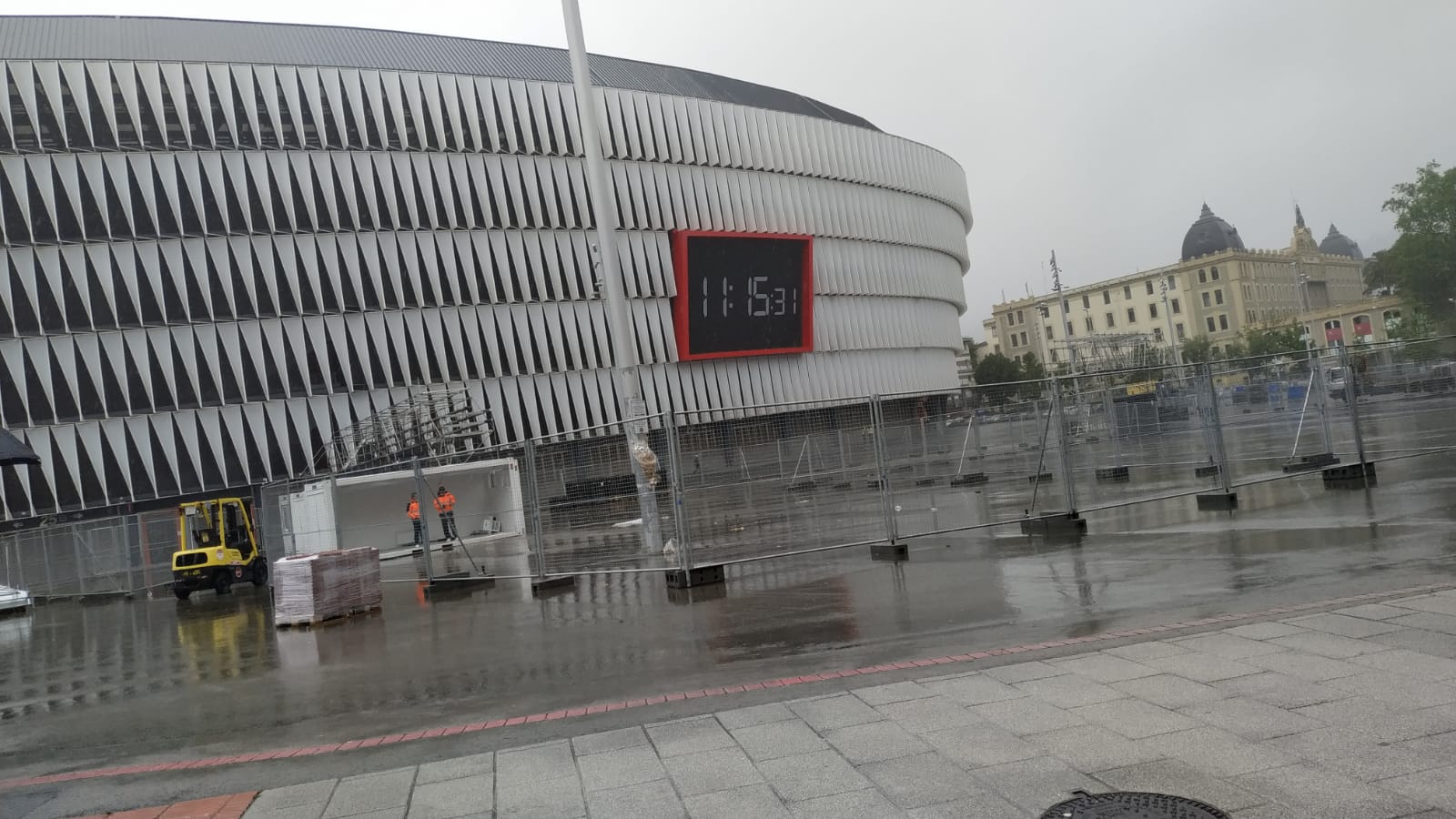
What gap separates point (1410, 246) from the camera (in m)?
78.2

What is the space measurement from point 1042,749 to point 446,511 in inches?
564

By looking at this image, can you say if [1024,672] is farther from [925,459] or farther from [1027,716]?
[925,459]

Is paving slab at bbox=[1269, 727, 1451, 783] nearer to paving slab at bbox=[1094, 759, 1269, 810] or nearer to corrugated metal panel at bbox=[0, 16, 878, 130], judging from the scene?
paving slab at bbox=[1094, 759, 1269, 810]

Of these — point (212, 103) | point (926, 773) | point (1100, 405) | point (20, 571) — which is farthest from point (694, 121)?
point (926, 773)

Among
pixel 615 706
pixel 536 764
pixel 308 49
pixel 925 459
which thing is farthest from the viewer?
pixel 308 49

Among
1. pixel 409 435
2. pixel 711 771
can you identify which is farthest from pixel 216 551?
pixel 711 771

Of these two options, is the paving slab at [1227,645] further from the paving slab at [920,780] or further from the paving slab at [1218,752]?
the paving slab at [920,780]

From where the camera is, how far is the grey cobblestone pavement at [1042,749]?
4.39 meters

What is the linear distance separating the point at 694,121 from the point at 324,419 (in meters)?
25.4

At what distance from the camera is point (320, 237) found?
47.0 metres

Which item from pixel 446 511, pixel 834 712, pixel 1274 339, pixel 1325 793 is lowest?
pixel 1325 793

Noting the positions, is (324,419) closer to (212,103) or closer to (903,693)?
(212,103)

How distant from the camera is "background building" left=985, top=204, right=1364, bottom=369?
110 m

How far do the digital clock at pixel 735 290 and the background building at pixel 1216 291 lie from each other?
51541mm
